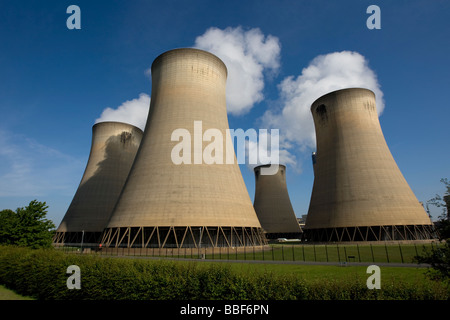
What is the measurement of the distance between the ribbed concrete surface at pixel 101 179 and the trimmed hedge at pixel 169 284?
2936 cm

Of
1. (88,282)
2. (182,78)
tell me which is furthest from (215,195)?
(88,282)

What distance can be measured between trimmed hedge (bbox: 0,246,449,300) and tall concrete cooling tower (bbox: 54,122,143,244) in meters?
29.3

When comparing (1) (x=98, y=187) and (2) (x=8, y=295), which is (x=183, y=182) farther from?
(1) (x=98, y=187)

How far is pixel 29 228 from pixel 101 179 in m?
22.8

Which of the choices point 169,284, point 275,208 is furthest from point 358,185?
point 275,208

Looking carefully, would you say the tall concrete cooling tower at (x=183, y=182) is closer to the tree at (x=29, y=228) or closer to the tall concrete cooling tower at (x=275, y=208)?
the tree at (x=29, y=228)

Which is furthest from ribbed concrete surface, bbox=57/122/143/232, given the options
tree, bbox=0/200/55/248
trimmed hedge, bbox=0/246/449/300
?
trimmed hedge, bbox=0/246/449/300

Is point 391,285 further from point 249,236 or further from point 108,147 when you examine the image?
point 108,147

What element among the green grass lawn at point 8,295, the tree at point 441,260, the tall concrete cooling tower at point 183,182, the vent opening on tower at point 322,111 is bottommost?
the green grass lawn at point 8,295

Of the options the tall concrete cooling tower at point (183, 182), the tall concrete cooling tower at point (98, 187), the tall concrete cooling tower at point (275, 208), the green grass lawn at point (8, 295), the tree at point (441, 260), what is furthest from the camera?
the tall concrete cooling tower at point (275, 208)

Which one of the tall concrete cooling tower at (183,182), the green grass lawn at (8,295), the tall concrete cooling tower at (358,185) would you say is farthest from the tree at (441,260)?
the tall concrete cooling tower at (358,185)

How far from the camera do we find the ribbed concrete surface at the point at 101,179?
40750 mm

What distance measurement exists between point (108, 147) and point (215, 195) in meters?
27.9

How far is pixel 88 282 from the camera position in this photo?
31.4 ft
